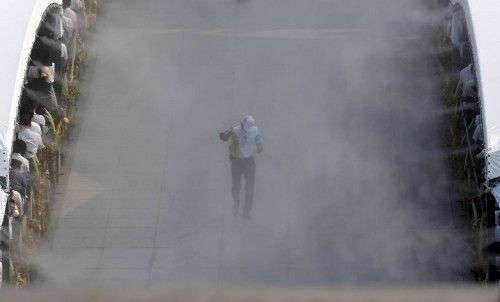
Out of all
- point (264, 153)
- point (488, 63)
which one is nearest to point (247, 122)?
point (264, 153)

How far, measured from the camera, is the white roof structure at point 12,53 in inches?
332

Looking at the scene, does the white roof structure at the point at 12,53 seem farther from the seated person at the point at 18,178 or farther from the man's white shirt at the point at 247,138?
the man's white shirt at the point at 247,138

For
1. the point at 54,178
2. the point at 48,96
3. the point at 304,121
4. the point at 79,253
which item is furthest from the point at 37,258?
the point at 304,121

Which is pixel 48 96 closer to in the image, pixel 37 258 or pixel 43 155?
pixel 43 155

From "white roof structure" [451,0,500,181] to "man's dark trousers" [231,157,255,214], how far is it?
99.1 inches

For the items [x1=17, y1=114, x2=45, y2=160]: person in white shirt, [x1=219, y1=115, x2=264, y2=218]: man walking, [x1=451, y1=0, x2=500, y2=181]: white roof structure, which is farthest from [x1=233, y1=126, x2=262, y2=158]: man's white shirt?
[x1=451, y1=0, x2=500, y2=181]: white roof structure

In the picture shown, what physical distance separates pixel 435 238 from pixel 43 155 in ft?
14.9

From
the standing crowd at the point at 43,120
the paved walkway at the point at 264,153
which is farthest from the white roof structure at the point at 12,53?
the paved walkway at the point at 264,153

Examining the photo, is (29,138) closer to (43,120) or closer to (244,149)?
(43,120)

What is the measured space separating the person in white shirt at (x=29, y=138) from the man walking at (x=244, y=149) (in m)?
2.04

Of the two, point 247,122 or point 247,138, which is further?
point 247,138

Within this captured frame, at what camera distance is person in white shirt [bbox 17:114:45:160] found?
32.2 ft

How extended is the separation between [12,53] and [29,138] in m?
1.03

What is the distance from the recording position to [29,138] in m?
9.84
